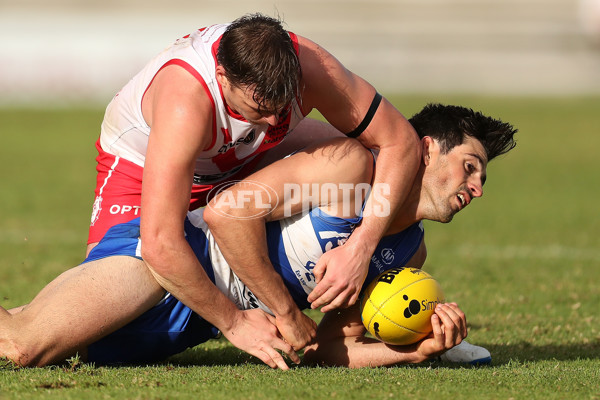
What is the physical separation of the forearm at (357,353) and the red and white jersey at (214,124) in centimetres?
141

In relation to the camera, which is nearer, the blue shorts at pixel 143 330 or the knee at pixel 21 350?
the knee at pixel 21 350

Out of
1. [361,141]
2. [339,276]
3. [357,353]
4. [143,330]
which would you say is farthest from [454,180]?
[143,330]

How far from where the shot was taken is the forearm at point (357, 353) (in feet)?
17.7

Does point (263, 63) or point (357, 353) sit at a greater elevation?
point (263, 63)

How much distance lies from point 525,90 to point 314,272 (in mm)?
35245

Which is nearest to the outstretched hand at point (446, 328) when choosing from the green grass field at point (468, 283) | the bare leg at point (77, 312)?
the green grass field at point (468, 283)

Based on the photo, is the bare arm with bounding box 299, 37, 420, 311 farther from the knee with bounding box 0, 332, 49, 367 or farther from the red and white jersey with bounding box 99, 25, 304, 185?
the knee with bounding box 0, 332, 49, 367

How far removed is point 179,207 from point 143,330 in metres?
0.99

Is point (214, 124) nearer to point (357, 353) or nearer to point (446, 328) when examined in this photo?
point (357, 353)

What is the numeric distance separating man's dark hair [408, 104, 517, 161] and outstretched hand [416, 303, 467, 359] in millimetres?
1089

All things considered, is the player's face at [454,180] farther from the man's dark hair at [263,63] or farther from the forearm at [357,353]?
the man's dark hair at [263,63]

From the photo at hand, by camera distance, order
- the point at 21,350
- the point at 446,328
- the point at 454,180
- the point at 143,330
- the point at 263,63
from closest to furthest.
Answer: the point at 263,63, the point at 21,350, the point at 446,328, the point at 143,330, the point at 454,180

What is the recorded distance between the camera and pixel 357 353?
18.0ft

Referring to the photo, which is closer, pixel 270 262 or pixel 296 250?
pixel 270 262
